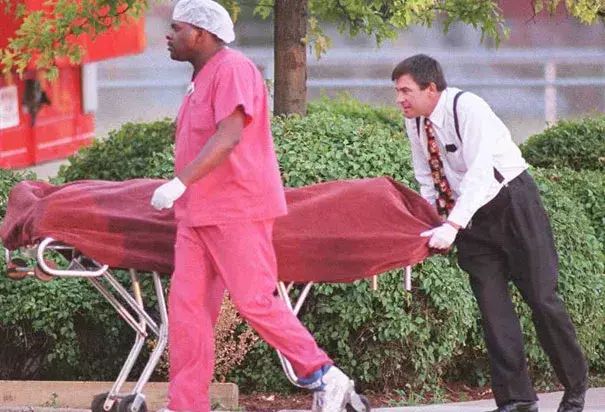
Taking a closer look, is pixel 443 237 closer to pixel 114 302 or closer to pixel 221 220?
pixel 221 220

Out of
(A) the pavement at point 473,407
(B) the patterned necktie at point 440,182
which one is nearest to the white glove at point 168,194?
(B) the patterned necktie at point 440,182

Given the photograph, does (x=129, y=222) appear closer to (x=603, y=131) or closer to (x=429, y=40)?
(x=603, y=131)

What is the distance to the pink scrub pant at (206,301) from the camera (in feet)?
18.4

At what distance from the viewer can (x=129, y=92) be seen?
28.1 m

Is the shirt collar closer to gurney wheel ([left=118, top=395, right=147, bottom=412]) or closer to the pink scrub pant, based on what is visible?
the pink scrub pant

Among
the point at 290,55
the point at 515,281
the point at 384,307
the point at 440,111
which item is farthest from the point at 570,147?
the point at 440,111

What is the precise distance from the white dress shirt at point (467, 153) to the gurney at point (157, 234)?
21 centimetres

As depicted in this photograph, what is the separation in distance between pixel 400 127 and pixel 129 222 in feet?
18.3

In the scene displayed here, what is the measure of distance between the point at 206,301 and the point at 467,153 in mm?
1250

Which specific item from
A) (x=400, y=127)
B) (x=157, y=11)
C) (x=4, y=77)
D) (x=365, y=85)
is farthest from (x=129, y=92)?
(x=400, y=127)

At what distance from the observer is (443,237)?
5910 mm

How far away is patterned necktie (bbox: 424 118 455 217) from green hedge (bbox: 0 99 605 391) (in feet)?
3.27

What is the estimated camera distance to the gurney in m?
5.75

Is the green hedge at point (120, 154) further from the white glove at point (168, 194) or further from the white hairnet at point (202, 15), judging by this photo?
the white glove at point (168, 194)
